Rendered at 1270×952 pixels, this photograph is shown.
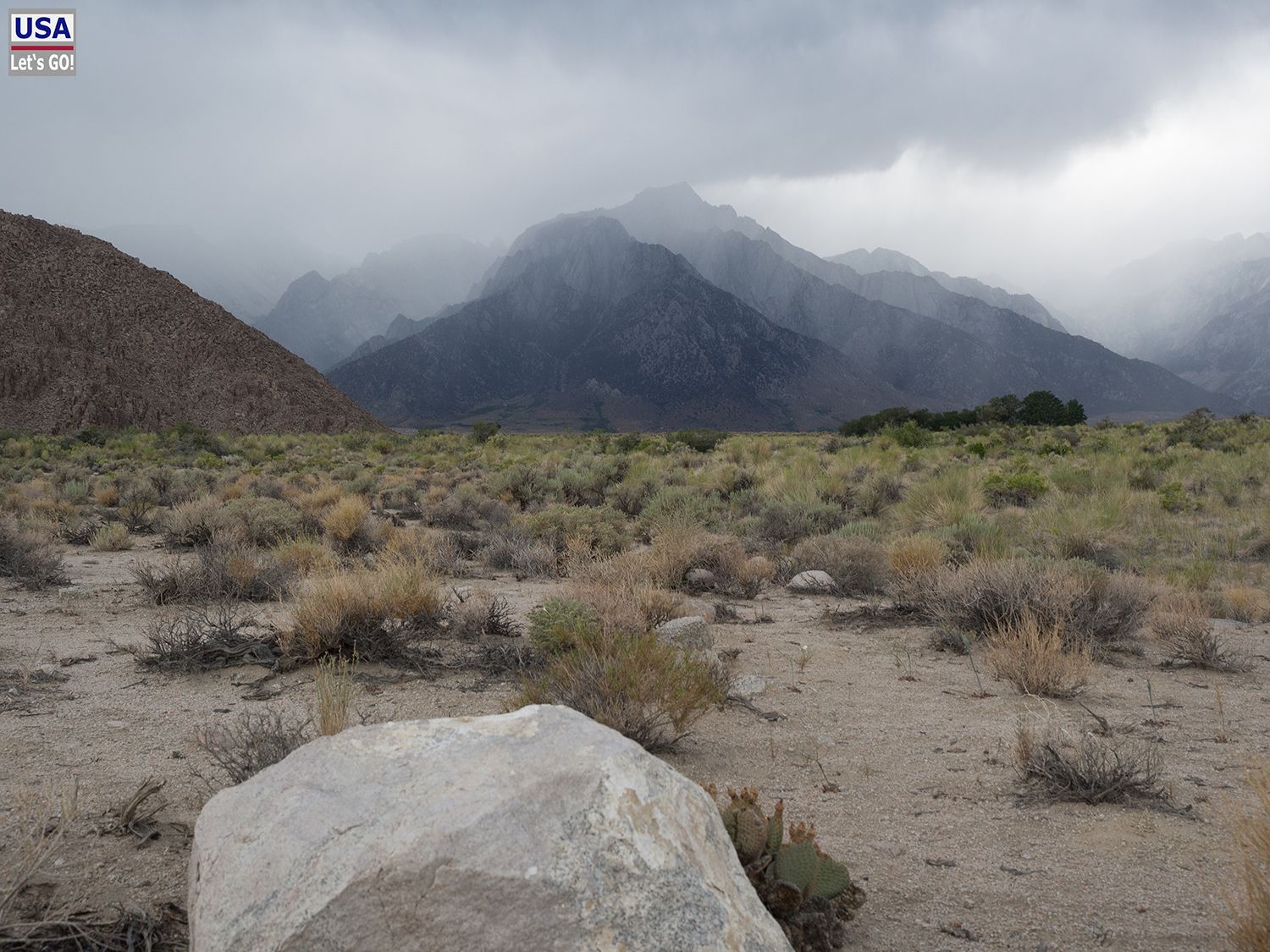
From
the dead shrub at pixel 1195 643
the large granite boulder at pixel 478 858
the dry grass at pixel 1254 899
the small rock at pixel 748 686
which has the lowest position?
the small rock at pixel 748 686

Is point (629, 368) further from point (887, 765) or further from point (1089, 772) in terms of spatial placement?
point (1089, 772)

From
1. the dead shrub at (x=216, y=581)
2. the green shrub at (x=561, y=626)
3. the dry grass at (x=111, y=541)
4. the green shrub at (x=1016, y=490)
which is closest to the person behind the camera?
the green shrub at (x=561, y=626)

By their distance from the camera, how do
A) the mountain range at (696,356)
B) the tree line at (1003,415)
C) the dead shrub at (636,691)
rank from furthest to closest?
1. the mountain range at (696,356)
2. the tree line at (1003,415)
3. the dead shrub at (636,691)

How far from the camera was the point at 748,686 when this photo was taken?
525 centimetres

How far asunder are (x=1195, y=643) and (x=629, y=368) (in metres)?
137

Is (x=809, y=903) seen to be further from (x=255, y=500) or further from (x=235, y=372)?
(x=235, y=372)

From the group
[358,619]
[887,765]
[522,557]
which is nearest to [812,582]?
[522,557]

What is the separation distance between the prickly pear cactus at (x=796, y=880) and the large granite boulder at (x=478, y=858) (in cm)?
41

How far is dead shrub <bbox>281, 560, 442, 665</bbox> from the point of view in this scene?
5562 mm

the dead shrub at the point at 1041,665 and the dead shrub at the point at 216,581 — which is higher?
the dead shrub at the point at 1041,665

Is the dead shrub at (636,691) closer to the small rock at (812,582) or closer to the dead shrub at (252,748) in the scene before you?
the dead shrub at (252,748)

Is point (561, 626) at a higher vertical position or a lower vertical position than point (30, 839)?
lower

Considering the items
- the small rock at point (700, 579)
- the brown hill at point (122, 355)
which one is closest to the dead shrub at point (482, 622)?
the small rock at point (700, 579)

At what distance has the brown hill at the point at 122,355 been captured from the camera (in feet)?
169
